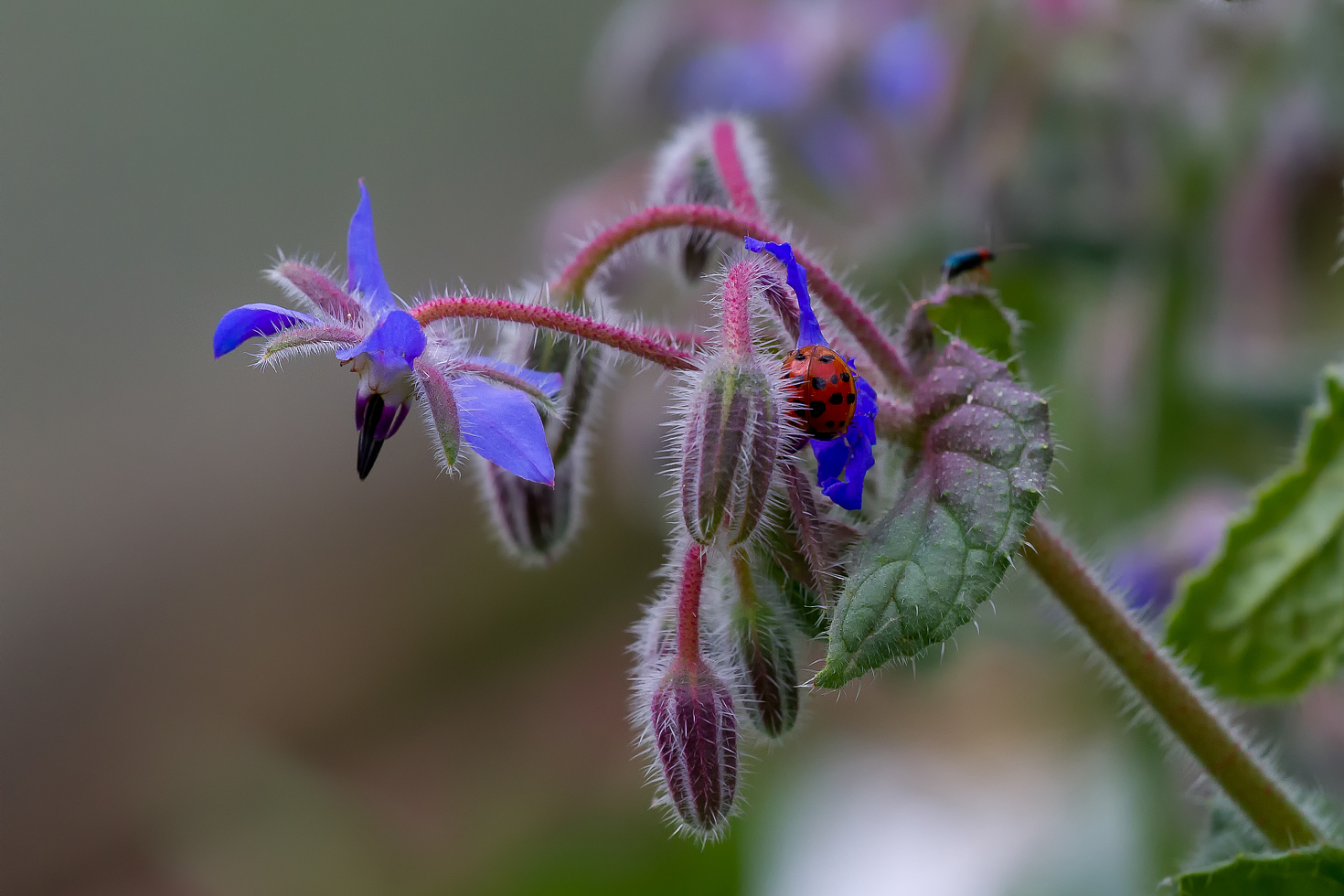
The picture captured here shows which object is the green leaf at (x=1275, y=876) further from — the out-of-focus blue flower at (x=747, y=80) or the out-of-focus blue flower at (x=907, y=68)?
the out-of-focus blue flower at (x=747, y=80)

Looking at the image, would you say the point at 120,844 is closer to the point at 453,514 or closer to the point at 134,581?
the point at 134,581

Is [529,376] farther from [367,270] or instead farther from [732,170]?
[732,170]

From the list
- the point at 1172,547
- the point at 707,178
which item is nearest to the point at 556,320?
the point at 707,178

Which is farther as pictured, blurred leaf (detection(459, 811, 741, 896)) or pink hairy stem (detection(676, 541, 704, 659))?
blurred leaf (detection(459, 811, 741, 896))

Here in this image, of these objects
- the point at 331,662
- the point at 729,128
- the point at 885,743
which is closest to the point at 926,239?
the point at 729,128

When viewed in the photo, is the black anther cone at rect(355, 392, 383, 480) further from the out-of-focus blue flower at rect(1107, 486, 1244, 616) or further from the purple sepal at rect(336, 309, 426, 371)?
the out-of-focus blue flower at rect(1107, 486, 1244, 616)

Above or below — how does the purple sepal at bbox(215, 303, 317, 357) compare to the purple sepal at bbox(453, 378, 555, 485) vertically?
above

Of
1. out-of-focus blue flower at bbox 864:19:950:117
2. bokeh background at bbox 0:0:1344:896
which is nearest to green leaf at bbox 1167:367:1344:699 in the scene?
bokeh background at bbox 0:0:1344:896
